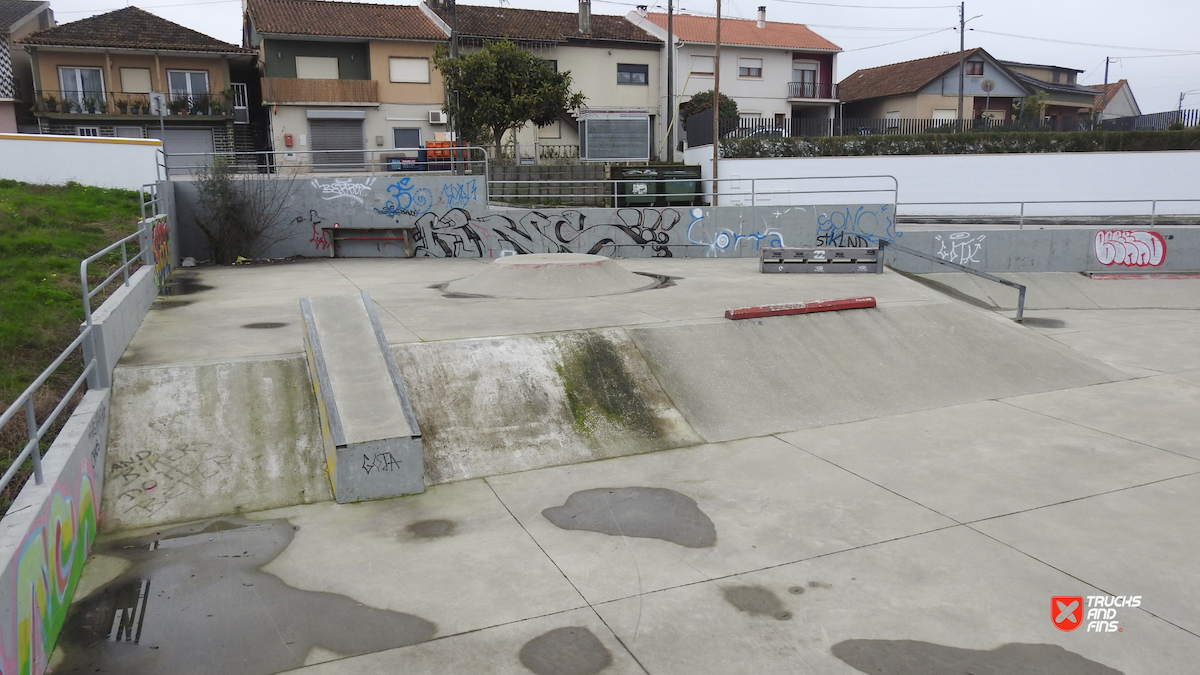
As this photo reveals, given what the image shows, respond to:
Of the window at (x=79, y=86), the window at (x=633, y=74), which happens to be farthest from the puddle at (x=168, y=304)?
the window at (x=633, y=74)

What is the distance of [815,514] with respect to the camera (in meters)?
6.37

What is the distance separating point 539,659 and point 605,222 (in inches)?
596

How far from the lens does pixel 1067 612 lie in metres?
4.86

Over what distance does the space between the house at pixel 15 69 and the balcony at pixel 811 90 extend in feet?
114

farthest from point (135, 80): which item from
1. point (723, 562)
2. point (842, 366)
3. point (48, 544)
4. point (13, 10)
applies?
point (723, 562)

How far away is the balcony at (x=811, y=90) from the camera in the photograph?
41438 millimetres

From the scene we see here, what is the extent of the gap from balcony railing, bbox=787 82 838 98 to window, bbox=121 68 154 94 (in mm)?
30272

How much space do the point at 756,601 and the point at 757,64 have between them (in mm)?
39482

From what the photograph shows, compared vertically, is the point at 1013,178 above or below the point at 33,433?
above

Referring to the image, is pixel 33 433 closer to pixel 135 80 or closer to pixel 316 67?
pixel 316 67

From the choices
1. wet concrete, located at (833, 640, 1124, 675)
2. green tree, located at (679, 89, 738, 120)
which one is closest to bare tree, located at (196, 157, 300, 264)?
wet concrete, located at (833, 640, 1124, 675)

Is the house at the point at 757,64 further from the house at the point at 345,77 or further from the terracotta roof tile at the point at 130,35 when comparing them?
the terracotta roof tile at the point at 130,35

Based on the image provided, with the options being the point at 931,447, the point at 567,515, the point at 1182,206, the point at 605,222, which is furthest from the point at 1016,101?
the point at 567,515

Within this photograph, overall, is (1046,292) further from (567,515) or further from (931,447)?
(567,515)
